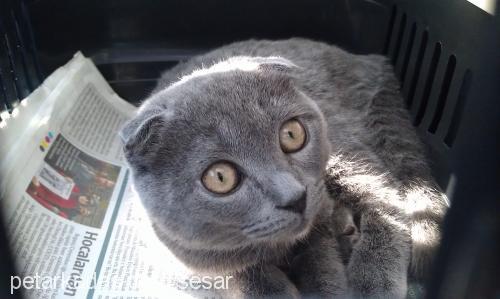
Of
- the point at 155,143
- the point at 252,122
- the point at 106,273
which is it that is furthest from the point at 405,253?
the point at 106,273

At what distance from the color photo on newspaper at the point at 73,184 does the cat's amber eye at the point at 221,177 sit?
25.0 inches

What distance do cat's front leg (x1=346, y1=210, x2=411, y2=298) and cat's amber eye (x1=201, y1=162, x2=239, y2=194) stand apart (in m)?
0.42

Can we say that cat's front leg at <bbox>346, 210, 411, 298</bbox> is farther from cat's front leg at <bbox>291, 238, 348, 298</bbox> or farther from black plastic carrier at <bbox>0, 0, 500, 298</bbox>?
black plastic carrier at <bbox>0, 0, 500, 298</bbox>

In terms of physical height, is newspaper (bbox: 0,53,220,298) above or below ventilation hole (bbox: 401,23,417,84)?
below

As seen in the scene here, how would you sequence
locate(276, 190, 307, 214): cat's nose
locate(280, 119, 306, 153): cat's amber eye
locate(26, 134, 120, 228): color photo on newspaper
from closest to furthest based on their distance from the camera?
locate(276, 190, 307, 214): cat's nose, locate(280, 119, 306, 153): cat's amber eye, locate(26, 134, 120, 228): color photo on newspaper

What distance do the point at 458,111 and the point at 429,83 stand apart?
0.66ft

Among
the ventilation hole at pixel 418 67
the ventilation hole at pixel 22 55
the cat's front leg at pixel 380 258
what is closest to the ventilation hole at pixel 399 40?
the ventilation hole at pixel 418 67

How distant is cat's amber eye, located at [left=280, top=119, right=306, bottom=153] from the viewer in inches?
39.4

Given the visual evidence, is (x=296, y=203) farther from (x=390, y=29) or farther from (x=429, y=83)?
(x=390, y=29)

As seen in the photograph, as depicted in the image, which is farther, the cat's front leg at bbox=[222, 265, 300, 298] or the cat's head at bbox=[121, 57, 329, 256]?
the cat's front leg at bbox=[222, 265, 300, 298]

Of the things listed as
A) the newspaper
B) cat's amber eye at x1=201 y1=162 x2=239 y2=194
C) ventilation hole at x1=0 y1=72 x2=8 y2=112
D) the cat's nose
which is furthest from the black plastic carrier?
cat's amber eye at x1=201 y1=162 x2=239 y2=194

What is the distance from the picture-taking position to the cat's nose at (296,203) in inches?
34.7

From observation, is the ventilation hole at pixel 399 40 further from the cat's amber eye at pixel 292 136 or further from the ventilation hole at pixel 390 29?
the cat's amber eye at pixel 292 136

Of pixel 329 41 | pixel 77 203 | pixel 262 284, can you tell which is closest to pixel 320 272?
pixel 262 284
